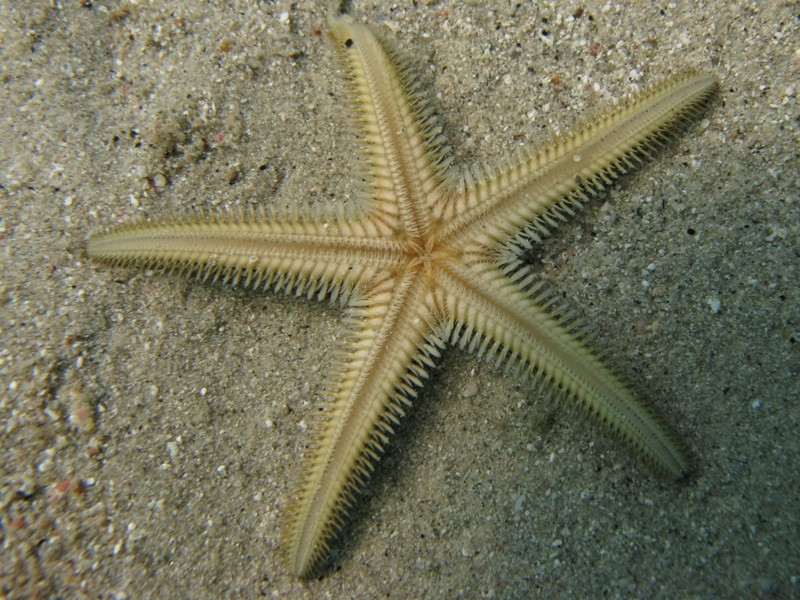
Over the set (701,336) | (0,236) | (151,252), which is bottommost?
(0,236)

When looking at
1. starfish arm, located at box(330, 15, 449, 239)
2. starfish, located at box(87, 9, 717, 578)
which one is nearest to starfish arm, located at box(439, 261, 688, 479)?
starfish, located at box(87, 9, 717, 578)

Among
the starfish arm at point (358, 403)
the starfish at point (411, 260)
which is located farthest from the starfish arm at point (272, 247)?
the starfish arm at point (358, 403)

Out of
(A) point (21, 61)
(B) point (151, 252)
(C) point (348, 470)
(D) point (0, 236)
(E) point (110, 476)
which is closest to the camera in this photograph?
(C) point (348, 470)

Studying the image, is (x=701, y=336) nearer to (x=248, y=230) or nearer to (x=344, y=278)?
(x=344, y=278)

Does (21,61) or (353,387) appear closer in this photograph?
(353,387)

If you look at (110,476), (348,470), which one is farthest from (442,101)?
(110,476)

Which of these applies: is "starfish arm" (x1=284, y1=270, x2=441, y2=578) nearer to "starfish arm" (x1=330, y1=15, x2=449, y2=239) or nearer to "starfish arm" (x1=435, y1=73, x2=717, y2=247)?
"starfish arm" (x1=330, y1=15, x2=449, y2=239)

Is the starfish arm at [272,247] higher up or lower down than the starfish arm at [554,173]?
lower down

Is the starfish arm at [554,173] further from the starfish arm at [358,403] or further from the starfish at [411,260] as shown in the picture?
the starfish arm at [358,403]
